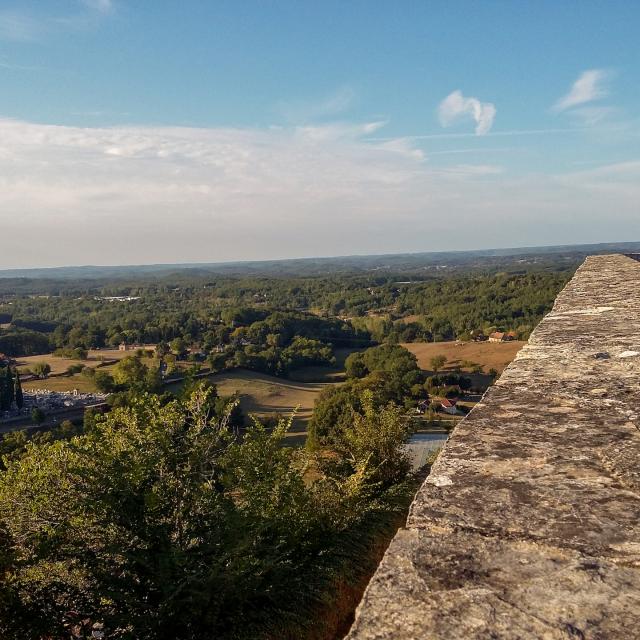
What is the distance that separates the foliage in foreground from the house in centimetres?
4244

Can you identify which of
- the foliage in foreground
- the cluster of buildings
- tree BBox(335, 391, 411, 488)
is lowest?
the cluster of buildings

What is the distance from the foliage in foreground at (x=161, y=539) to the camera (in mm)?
5000

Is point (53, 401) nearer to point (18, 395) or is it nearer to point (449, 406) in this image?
point (18, 395)

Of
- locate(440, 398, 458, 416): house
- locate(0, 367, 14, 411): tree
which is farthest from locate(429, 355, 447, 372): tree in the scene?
locate(0, 367, 14, 411): tree

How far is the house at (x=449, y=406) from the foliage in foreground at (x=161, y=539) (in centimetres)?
4244

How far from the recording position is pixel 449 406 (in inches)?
1951

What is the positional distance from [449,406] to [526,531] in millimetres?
50087

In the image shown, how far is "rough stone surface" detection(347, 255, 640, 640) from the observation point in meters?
1.27

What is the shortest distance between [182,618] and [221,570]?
57cm

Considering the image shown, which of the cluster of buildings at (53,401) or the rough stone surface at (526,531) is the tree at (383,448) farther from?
the cluster of buildings at (53,401)

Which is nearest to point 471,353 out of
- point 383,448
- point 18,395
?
point 18,395

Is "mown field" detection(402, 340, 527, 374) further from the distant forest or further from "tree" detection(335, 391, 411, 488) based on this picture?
"tree" detection(335, 391, 411, 488)

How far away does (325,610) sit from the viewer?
496 cm

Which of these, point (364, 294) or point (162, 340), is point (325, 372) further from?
point (364, 294)
